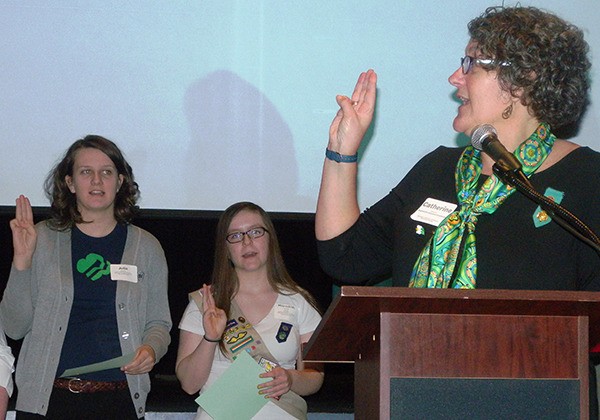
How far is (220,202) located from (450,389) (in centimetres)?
279

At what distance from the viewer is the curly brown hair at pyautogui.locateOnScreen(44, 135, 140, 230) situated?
3.70 meters

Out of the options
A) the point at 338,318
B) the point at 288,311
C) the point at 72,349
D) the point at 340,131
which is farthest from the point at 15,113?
the point at 338,318

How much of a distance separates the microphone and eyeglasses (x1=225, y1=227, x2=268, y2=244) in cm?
183

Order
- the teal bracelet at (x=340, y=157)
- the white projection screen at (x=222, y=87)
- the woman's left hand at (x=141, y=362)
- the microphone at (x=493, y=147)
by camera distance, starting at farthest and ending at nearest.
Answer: the white projection screen at (x=222, y=87) < the woman's left hand at (x=141, y=362) < the teal bracelet at (x=340, y=157) < the microphone at (x=493, y=147)

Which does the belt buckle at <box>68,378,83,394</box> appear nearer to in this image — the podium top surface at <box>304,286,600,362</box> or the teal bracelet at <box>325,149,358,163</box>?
the teal bracelet at <box>325,149,358,163</box>

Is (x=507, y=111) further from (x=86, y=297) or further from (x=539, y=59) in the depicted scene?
(x=86, y=297)

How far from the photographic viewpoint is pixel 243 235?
3.64 metres

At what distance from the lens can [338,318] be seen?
1529 mm

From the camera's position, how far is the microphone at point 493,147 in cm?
174

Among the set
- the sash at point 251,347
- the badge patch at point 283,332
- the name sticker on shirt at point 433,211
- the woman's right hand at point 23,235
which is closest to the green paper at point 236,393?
the sash at point 251,347

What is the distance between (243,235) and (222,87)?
2.78ft

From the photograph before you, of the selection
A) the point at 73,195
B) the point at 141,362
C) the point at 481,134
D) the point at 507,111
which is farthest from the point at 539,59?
the point at 73,195

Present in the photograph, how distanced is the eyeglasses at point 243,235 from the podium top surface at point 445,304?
2.06 m

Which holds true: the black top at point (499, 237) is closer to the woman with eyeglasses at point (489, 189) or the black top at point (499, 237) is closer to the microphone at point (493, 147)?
the woman with eyeglasses at point (489, 189)
